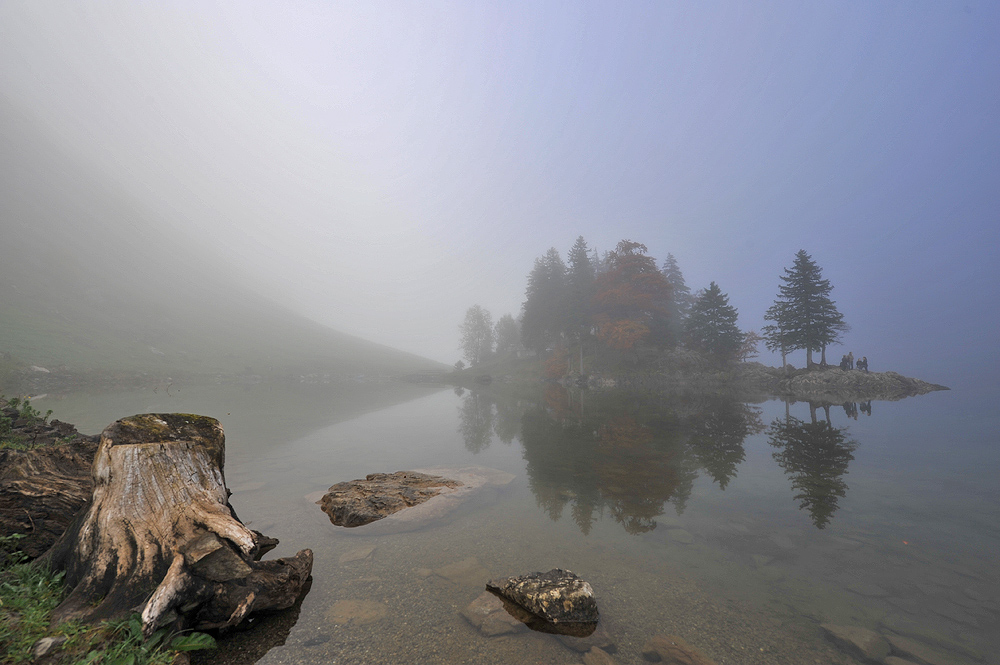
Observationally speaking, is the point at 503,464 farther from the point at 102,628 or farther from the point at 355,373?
the point at 355,373

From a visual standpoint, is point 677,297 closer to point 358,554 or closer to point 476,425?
point 476,425

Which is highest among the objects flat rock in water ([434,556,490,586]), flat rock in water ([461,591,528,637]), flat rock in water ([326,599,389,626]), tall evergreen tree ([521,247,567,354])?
tall evergreen tree ([521,247,567,354])

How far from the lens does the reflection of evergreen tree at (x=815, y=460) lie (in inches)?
344

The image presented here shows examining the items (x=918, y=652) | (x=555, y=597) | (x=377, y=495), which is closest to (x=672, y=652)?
(x=555, y=597)

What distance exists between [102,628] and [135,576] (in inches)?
24.7

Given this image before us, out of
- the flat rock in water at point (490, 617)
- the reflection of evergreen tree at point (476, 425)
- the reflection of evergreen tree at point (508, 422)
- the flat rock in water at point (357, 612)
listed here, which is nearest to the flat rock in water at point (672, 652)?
the flat rock in water at point (490, 617)

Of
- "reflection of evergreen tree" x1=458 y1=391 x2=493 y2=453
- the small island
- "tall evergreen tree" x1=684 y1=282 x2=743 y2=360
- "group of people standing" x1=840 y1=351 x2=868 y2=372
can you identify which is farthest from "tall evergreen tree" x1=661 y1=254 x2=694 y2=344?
"reflection of evergreen tree" x1=458 y1=391 x2=493 y2=453

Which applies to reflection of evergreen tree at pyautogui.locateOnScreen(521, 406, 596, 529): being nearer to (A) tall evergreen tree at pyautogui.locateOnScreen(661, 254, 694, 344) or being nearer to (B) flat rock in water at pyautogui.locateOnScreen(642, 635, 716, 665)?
(B) flat rock in water at pyautogui.locateOnScreen(642, 635, 716, 665)

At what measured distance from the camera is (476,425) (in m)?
21.3

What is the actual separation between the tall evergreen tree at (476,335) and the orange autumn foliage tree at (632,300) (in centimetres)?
4143

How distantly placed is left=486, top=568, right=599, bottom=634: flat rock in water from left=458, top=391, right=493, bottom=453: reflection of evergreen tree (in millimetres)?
10160

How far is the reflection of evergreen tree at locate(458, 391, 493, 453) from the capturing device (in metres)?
16.5

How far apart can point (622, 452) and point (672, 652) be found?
32.2 ft

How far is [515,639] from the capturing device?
4.42 meters
